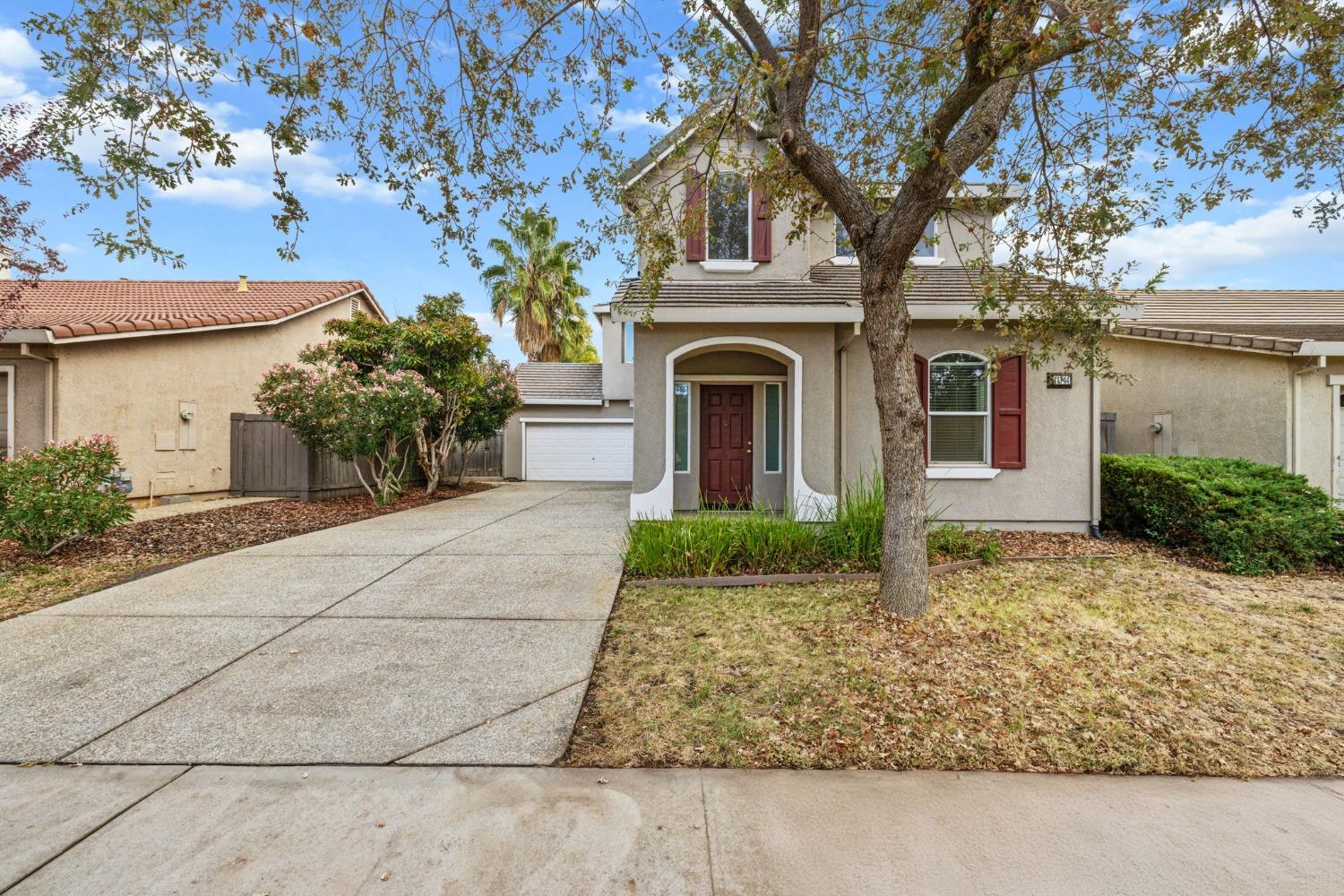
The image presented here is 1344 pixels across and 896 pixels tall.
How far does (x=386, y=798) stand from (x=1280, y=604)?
7.30m

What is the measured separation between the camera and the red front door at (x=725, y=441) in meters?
9.60

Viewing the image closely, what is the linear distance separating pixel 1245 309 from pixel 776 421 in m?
12.1

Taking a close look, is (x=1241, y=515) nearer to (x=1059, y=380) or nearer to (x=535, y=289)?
(x=1059, y=380)

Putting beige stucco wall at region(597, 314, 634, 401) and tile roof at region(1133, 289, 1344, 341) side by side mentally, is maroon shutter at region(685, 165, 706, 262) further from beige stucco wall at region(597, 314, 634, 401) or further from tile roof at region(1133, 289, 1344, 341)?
tile roof at region(1133, 289, 1344, 341)

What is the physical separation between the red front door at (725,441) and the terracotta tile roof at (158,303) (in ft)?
32.9

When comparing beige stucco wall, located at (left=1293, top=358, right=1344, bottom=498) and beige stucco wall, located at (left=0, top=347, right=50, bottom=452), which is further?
beige stucco wall, located at (left=0, top=347, right=50, bottom=452)

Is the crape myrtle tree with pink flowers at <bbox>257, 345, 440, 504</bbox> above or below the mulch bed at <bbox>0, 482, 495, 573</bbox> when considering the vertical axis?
above

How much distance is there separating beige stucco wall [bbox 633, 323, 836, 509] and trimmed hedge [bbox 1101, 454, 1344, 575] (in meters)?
4.09

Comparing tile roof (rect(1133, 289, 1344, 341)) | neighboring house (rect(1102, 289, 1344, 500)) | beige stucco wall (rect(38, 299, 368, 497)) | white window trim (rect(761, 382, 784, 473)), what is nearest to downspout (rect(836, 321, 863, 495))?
white window trim (rect(761, 382, 784, 473))

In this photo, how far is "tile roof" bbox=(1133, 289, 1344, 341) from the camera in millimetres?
12103

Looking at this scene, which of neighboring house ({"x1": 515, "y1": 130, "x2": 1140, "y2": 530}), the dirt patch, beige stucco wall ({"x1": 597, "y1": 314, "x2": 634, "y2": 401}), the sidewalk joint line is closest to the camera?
the sidewalk joint line

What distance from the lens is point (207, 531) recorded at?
8.16 meters

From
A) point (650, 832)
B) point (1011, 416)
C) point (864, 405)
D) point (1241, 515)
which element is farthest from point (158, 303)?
point (1241, 515)

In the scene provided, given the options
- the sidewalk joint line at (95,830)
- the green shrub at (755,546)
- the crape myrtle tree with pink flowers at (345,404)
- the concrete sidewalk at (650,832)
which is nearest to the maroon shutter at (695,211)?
the green shrub at (755,546)
